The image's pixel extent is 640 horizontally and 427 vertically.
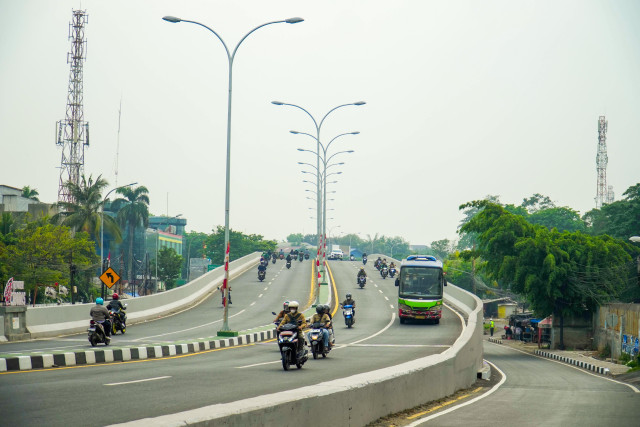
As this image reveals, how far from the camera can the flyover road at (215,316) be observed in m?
24.0

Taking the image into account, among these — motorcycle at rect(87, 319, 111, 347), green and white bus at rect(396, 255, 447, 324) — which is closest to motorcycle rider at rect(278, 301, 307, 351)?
motorcycle at rect(87, 319, 111, 347)

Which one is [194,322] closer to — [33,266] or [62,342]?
[62,342]

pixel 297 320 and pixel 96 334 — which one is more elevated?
pixel 297 320

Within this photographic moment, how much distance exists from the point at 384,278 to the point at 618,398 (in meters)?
55.0

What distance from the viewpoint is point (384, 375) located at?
453 inches

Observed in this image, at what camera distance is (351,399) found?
970 cm

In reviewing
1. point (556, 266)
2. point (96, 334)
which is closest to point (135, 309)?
point (96, 334)

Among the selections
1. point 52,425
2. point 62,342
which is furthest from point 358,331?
point 52,425

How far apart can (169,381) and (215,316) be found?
92.0 ft

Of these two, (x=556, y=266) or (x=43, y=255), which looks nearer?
(x=556, y=266)

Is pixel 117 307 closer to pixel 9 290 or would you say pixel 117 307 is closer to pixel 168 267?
pixel 9 290

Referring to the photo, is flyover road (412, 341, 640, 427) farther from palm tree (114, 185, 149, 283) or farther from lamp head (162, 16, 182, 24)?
palm tree (114, 185, 149, 283)

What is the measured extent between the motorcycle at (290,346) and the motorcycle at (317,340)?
129 inches

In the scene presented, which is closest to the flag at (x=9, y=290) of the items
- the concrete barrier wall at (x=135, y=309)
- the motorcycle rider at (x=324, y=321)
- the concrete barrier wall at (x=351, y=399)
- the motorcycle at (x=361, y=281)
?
the concrete barrier wall at (x=135, y=309)
